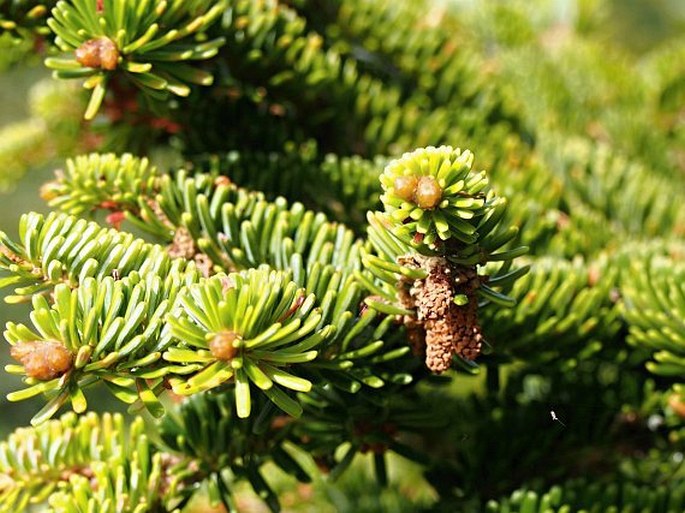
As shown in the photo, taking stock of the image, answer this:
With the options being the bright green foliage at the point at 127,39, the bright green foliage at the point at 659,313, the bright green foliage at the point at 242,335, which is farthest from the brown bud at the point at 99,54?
the bright green foliage at the point at 659,313

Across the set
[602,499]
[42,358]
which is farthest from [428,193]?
[602,499]

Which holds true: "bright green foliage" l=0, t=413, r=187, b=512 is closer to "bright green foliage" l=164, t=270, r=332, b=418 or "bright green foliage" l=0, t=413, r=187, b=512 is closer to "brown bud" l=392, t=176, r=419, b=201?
"bright green foliage" l=164, t=270, r=332, b=418

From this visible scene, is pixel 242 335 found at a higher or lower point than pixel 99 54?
lower

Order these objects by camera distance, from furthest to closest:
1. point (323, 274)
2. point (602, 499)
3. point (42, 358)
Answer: point (602, 499) → point (323, 274) → point (42, 358)

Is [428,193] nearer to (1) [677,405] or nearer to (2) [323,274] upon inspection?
(2) [323,274]

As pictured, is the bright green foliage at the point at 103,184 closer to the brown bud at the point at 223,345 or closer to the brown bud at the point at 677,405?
the brown bud at the point at 223,345

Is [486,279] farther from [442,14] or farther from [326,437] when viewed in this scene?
[442,14]

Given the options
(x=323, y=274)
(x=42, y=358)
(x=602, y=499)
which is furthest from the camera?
(x=602, y=499)
